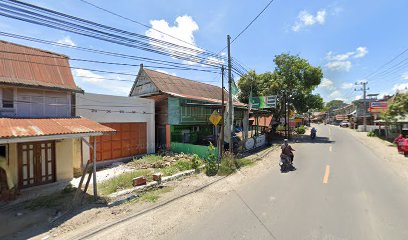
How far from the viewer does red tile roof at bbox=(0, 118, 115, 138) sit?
7441 mm

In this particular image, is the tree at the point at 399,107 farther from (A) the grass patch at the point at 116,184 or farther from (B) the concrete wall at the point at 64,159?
(B) the concrete wall at the point at 64,159

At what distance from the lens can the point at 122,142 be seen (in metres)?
16.0

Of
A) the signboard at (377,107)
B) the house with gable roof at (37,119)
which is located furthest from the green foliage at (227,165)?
the signboard at (377,107)

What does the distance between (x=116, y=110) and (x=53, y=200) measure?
7.74 m

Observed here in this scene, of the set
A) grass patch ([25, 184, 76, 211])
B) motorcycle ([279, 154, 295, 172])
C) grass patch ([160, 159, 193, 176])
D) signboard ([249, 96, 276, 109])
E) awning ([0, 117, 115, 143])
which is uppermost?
signboard ([249, 96, 276, 109])

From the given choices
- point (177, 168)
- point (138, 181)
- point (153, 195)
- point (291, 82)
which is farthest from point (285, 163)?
point (291, 82)

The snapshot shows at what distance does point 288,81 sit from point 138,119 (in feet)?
75.0

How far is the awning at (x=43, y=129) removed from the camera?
7.22 m

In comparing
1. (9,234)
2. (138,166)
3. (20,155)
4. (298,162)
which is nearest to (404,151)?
(298,162)

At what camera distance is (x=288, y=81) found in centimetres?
3184

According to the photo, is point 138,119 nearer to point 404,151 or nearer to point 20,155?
point 20,155

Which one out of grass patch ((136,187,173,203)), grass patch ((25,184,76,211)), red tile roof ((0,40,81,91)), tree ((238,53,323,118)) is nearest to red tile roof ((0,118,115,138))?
red tile roof ((0,40,81,91))

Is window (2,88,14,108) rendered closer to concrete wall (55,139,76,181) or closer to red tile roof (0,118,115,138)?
red tile roof (0,118,115,138)

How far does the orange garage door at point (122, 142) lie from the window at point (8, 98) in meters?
5.18
